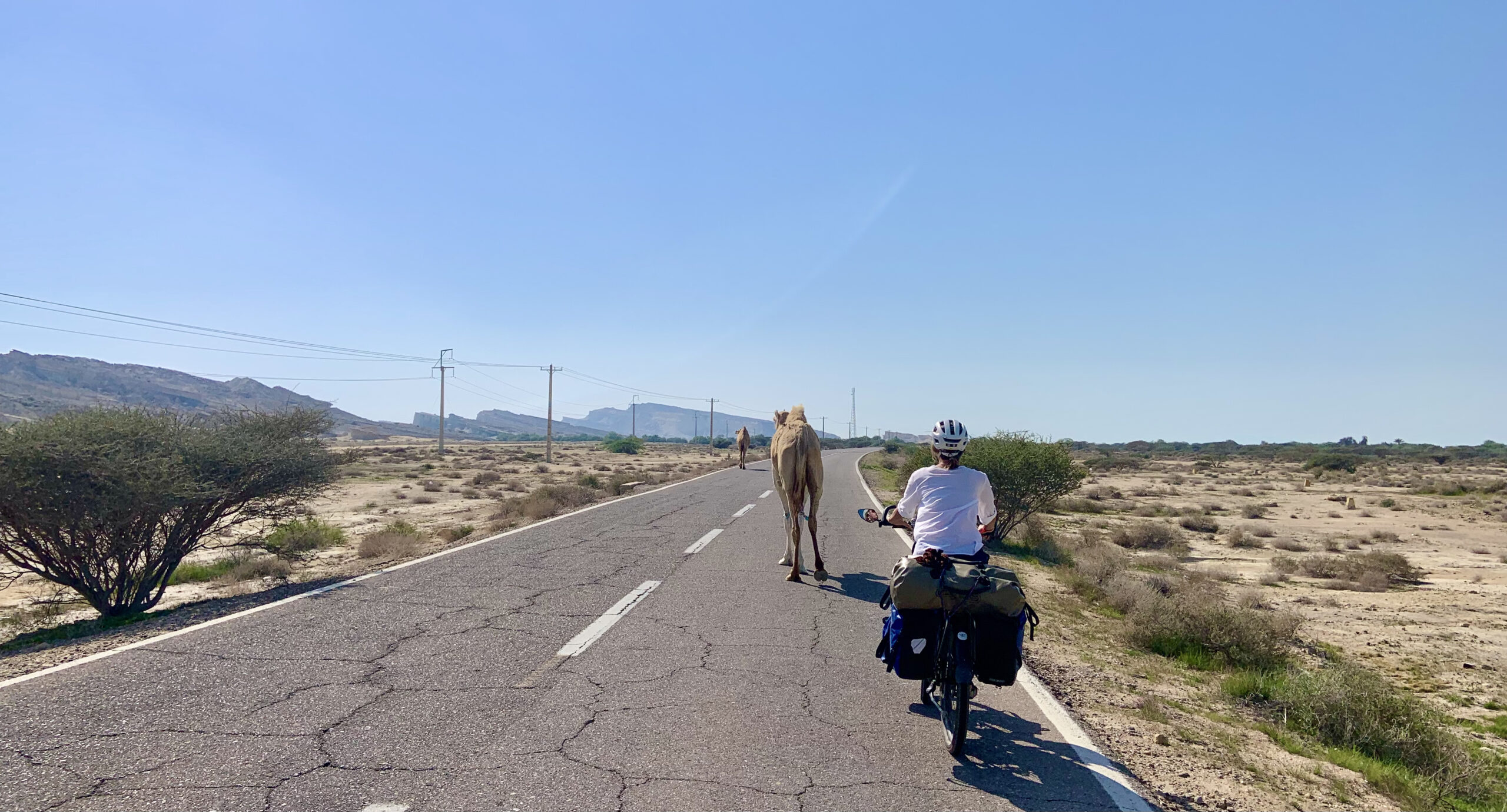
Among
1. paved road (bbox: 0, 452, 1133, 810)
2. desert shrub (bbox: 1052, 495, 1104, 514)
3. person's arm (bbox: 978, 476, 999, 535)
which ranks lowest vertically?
desert shrub (bbox: 1052, 495, 1104, 514)

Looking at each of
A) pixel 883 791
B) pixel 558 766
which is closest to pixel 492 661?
pixel 558 766

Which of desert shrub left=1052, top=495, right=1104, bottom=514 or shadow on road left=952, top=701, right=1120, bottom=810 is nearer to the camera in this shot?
shadow on road left=952, top=701, right=1120, bottom=810

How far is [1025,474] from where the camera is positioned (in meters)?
17.2

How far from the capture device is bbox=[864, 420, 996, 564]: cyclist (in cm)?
554

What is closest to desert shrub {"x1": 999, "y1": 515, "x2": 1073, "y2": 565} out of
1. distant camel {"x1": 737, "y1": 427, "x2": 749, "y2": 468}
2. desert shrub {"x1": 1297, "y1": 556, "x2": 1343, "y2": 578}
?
desert shrub {"x1": 1297, "y1": 556, "x2": 1343, "y2": 578}

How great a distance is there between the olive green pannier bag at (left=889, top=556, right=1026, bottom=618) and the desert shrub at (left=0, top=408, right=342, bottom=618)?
8.94m

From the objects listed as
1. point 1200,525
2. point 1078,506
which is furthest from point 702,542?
point 1078,506

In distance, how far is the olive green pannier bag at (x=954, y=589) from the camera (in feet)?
15.9

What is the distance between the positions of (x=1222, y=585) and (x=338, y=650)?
1475 cm

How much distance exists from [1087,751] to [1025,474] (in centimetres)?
1267

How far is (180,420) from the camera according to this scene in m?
11.0

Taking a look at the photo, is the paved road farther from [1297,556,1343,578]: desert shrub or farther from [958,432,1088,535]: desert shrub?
[1297,556,1343,578]: desert shrub

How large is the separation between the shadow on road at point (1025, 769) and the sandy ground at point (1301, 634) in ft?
→ 1.33

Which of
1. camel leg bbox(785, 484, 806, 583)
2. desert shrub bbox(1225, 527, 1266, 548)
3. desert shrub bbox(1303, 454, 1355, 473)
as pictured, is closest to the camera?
camel leg bbox(785, 484, 806, 583)
